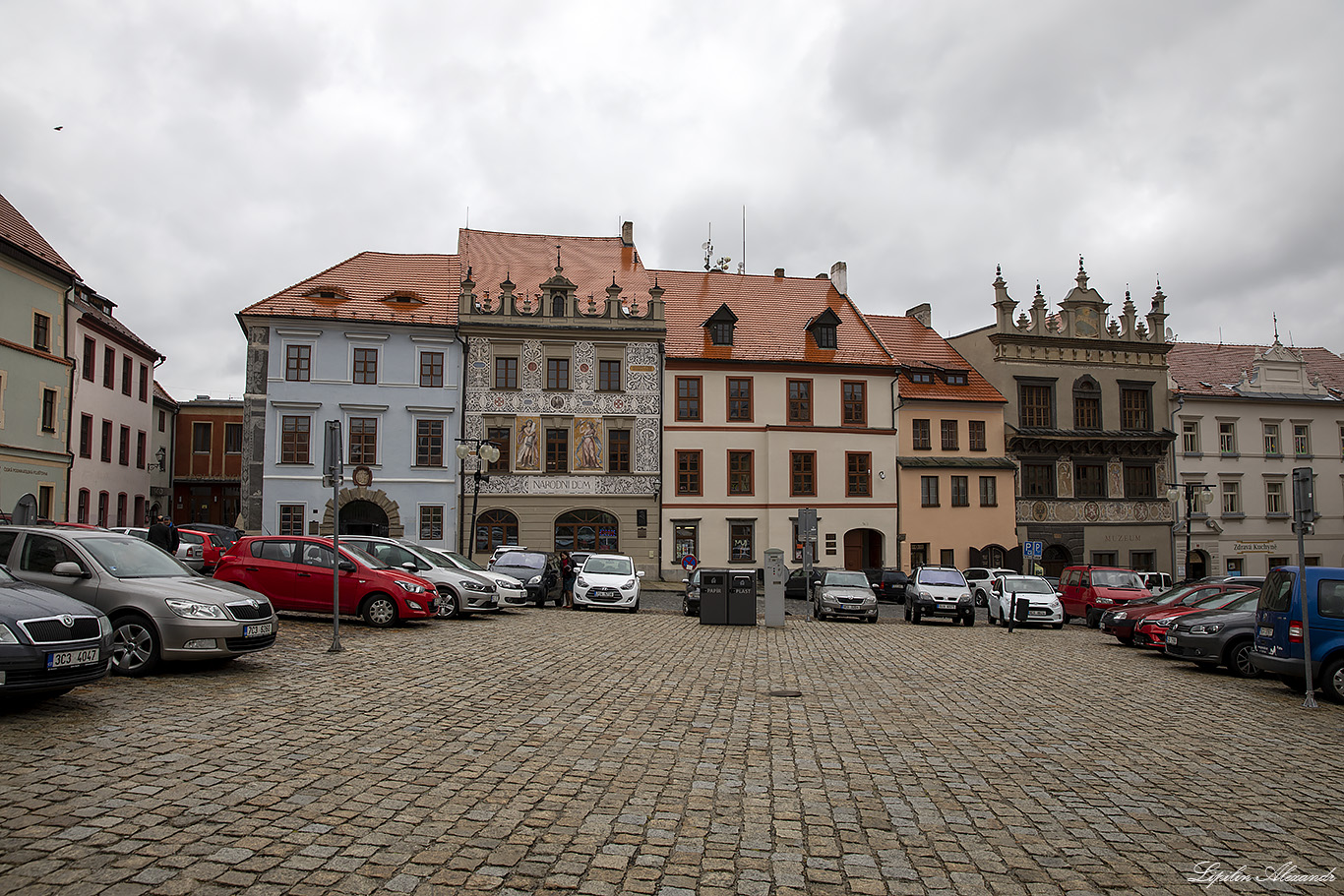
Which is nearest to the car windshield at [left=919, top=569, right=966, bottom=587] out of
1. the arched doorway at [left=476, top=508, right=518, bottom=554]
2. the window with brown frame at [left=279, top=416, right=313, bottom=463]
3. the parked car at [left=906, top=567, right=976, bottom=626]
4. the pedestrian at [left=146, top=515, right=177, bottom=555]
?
the parked car at [left=906, top=567, right=976, bottom=626]

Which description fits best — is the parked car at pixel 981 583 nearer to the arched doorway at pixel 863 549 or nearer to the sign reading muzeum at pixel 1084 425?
the arched doorway at pixel 863 549

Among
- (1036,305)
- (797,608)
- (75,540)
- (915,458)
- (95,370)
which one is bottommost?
(797,608)

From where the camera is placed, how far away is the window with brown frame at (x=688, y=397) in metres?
43.0

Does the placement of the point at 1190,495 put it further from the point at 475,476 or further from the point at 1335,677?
the point at 1335,677

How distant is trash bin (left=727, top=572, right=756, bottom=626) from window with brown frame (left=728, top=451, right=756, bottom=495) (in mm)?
19077

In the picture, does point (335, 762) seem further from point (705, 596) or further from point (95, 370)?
Result: point (95, 370)

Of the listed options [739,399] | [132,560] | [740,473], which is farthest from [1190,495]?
[132,560]

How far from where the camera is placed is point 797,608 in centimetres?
3291

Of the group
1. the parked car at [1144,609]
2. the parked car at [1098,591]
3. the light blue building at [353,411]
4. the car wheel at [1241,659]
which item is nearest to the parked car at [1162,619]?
the parked car at [1144,609]

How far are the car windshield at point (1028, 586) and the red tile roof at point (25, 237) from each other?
107ft

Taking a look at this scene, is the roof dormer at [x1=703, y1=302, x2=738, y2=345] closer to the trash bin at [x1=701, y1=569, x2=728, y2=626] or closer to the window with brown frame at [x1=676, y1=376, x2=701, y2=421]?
the window with brown frame at [x1=676, y1=376, x2=701, y2=421]

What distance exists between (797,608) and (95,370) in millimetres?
30460

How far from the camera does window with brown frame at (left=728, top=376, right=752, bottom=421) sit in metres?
43.5

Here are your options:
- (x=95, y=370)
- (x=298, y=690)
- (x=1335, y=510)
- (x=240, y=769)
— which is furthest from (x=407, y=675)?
(x=1335, y=510)
